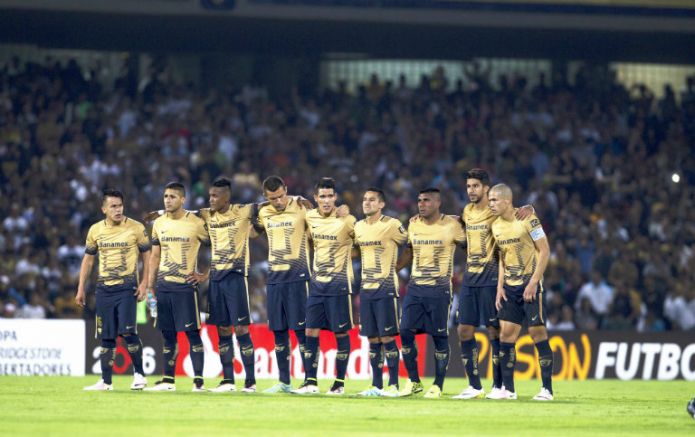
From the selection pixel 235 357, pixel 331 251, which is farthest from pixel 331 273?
pixel 235 357

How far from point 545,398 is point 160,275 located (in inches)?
206

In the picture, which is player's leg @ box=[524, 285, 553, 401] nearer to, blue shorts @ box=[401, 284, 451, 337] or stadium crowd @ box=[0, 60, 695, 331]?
blue shorts @ box=[401, 284, 451, 337]

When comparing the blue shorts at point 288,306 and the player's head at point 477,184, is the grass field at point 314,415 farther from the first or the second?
the player's head at point 477,184

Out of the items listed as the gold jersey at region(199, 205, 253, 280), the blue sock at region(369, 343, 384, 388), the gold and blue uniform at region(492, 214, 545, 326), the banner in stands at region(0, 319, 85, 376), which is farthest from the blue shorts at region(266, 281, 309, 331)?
the banner in stands at region(0, 319, 85, 376)

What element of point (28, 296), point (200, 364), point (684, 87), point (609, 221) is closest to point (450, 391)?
point (200, 364)

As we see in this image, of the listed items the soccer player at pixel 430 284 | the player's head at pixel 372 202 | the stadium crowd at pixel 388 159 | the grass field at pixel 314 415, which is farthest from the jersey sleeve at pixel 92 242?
the stadium crowd at pixel 388 159

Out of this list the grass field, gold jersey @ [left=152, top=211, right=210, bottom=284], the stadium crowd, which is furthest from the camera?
the stadium crowd

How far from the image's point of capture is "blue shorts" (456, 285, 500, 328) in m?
16.8

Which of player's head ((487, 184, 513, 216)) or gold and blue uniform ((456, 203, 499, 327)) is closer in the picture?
player's head ((487, 184, 513, 216))

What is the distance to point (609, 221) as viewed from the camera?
30.3 meters

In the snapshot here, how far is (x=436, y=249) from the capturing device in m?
17.0

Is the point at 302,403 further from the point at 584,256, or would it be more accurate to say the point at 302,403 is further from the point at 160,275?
the point at 584,256

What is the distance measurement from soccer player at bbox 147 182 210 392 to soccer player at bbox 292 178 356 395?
4.81 feet

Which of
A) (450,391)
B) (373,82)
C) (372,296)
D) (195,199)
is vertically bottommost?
(450,391)
